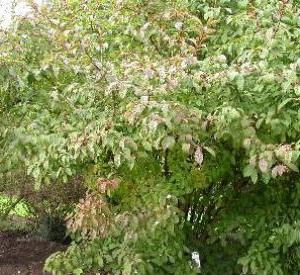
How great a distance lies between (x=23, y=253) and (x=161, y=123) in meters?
5.40

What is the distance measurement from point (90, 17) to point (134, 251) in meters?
1.49

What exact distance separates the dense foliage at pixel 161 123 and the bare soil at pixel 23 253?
2.69m

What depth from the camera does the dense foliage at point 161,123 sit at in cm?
289

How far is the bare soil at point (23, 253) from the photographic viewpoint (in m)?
6.75

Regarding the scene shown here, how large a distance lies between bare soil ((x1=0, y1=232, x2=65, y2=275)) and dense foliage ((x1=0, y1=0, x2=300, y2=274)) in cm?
269

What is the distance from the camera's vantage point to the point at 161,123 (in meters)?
2.67

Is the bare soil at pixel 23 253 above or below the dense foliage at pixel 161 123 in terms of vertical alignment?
below

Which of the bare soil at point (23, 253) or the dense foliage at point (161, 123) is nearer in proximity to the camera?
the dense foliage at point (161, 123)

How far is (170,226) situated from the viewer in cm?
325

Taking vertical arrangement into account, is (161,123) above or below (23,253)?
above

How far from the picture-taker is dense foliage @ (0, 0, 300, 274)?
9.48ft

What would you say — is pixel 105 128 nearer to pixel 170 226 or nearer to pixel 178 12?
pixel 170 226

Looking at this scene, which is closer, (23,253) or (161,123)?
(161,123)

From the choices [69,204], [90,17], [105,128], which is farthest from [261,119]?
[69,204]
